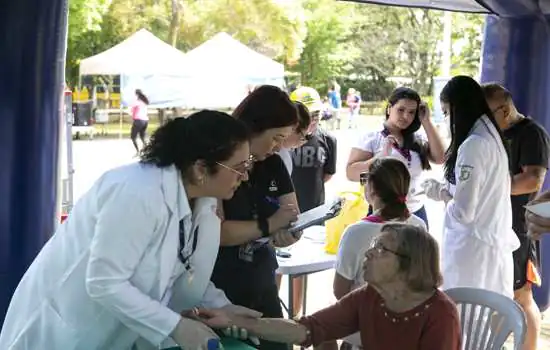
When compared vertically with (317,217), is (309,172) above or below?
below

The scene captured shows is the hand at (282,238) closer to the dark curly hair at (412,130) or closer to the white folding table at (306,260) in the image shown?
the white folding table at (306,260)

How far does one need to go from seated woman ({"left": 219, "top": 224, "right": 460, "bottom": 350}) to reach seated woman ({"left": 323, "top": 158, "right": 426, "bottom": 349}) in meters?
0.36

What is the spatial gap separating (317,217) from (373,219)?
293 mm

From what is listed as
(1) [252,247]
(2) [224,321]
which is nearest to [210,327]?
(2) [224,321]

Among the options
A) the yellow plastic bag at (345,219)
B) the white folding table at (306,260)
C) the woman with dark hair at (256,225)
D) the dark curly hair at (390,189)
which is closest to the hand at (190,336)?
the woman with dark hair at (256,225)

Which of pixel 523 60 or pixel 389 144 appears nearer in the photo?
pixel 389 144

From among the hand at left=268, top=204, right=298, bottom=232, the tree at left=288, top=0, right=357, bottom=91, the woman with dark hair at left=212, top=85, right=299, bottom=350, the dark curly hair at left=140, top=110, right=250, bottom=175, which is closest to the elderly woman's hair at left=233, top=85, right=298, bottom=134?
the woman with dark hair at left=212, top=85, right=299, bottom=350

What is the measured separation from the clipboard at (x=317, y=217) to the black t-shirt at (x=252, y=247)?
0.10 meters

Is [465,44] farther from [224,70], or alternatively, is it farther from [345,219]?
[345,219]

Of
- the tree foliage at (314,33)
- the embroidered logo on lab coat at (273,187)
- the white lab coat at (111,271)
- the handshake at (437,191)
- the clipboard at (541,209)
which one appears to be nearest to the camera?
the white lab coat at (111,271)

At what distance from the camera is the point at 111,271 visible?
1513 mm

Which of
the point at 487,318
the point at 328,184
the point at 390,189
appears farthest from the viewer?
the point at 328,184

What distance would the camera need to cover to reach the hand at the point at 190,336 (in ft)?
5.11

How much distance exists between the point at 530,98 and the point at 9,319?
133 inches
